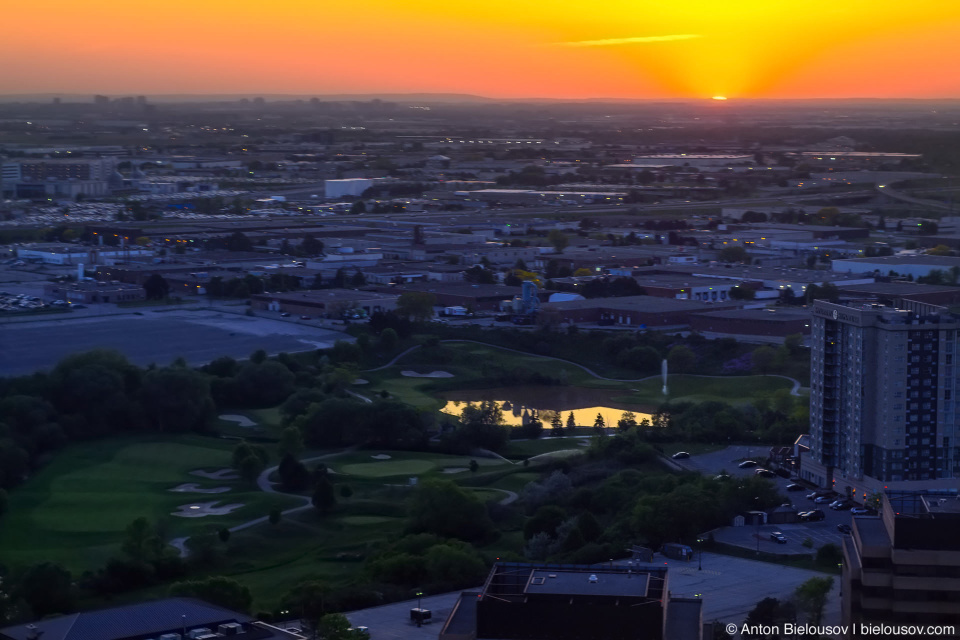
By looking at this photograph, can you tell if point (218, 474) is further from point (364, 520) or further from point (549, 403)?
point (549, 403)

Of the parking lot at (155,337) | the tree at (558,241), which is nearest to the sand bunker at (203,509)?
the parking lot at (155,337)

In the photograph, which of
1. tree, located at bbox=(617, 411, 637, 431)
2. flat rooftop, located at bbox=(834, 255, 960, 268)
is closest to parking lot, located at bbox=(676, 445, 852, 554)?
tree, located at bbox=(617, 411, 637, 431)

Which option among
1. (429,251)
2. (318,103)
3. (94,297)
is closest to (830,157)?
(429,251)

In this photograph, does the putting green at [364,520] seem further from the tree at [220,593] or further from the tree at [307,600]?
the tree at [220,593]

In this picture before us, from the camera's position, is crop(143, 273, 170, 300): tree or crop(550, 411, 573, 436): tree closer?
crop(550, 411, 573, 436): tree

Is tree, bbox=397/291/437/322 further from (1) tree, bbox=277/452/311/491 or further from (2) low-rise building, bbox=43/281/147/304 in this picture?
(1) tree, bbox=277/452/311/491

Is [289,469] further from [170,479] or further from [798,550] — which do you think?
[798,550]

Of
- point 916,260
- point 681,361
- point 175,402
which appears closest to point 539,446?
point 175,402
